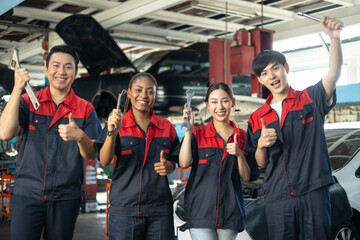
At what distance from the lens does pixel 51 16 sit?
8.16 meters

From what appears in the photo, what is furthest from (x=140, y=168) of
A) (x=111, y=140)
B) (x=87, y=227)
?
(x=87, y=227)

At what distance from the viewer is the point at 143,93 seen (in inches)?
91.2

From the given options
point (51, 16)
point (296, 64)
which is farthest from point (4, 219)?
point (296, 64)

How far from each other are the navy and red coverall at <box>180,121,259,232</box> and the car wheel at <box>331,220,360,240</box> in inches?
49.3

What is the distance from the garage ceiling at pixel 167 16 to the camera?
744cm

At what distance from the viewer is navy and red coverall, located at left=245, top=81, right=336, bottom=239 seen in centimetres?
206

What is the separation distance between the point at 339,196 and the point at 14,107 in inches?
88.6

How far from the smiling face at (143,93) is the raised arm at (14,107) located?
59cm

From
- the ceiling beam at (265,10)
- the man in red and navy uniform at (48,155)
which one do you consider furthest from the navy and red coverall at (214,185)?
the ceiling beam at (265,10)

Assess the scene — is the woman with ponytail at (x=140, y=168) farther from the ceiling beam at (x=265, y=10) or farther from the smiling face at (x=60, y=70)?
the ceiling beam at (x=265, y=10)

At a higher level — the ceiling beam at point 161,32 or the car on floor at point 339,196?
the ceiling beam at point 161,32

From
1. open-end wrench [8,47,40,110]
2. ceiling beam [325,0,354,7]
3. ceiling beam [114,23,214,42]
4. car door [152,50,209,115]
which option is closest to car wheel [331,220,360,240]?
open-end wrench [8,47,40,110]

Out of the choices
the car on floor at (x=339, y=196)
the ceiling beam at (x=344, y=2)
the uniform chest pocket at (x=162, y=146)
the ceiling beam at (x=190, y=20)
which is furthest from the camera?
the ceiling beam at (x=190, y=20)

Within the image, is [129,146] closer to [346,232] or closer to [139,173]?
[139,173]
